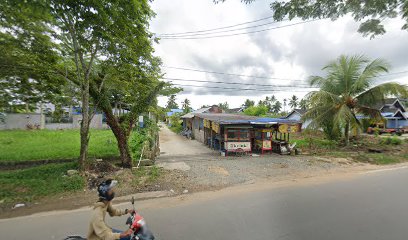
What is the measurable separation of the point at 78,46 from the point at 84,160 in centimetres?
376

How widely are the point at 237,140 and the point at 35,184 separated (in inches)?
354

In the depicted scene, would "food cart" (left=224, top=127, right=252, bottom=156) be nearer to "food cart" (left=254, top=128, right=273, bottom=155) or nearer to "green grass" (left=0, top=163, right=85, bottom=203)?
"food cart" (left=254, top=128, right=273, bottom=155)

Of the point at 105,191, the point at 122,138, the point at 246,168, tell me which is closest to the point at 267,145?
the point at 246,168

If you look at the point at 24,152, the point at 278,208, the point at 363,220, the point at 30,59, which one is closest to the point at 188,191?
the point at 278,208

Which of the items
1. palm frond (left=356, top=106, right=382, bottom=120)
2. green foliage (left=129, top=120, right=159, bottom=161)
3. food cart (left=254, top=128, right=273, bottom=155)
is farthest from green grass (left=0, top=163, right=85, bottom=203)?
palm frond (left=356, top=106, right=382, bottom=120)

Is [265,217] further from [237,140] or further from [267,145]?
[267,145]

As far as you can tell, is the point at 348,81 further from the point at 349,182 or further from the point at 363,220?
the point at 363,220

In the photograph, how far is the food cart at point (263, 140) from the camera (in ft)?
40.7

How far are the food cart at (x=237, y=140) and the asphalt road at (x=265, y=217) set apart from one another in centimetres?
552

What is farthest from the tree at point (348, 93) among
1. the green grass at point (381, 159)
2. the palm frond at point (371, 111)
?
the green grass at point (381, 159)

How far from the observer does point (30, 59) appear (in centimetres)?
650

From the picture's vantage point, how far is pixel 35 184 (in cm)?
622

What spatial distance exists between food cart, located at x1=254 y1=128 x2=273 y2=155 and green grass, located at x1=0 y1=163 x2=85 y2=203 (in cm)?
946

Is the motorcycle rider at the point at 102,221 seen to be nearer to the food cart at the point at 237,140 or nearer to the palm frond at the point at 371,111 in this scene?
the food cart at the point at 237,140
